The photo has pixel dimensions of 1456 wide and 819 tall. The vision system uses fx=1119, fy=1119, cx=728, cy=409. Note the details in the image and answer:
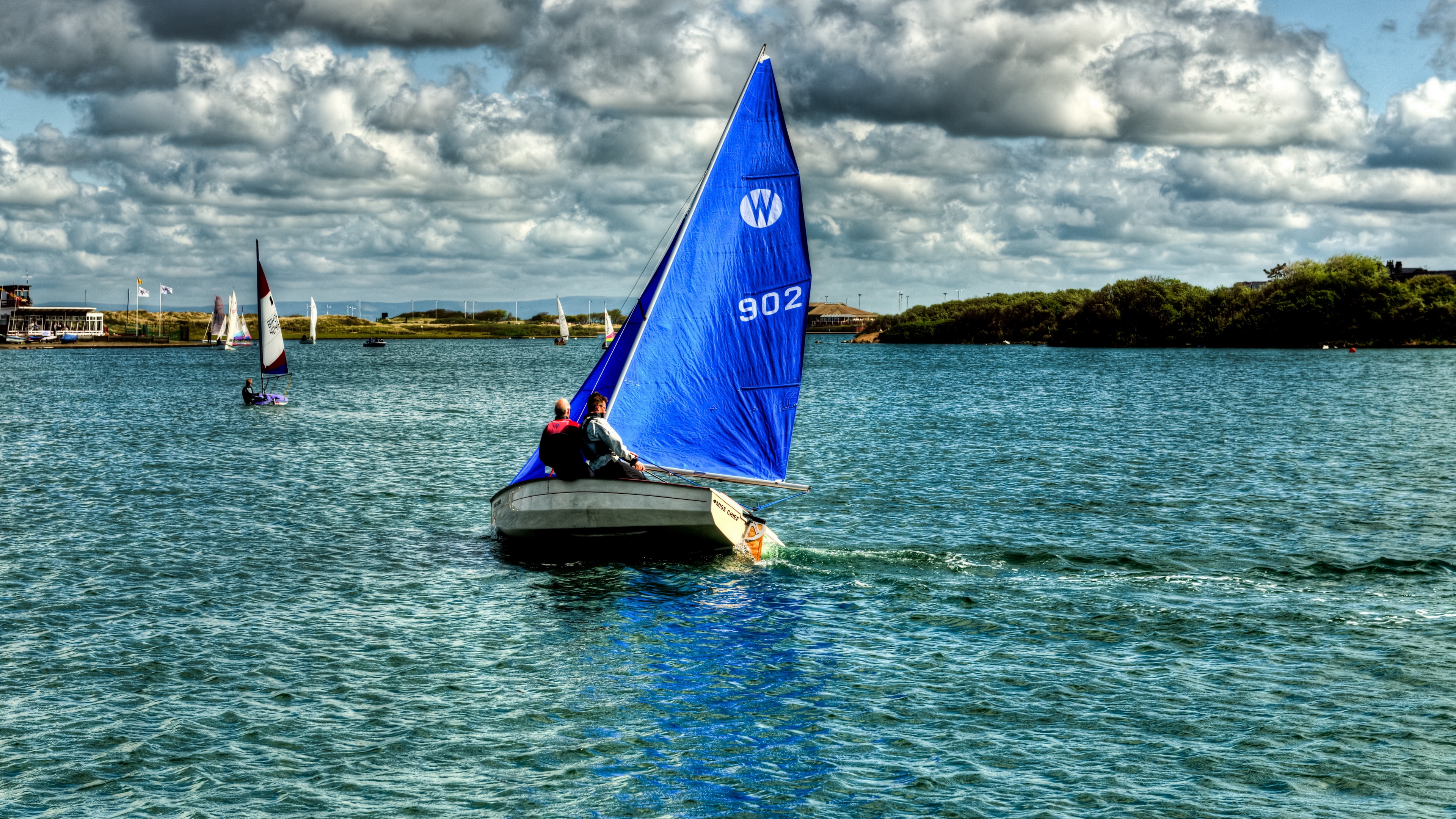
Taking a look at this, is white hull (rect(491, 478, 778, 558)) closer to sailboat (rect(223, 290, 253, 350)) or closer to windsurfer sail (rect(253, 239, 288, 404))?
windsurfer sail (rect(253, 239, 288, 404))

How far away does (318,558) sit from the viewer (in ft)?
88.4

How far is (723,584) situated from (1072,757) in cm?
1013

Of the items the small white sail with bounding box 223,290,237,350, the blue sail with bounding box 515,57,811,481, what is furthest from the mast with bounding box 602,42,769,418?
the small white sail with bounding box 223,290,237,350

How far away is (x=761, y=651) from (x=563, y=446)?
22.5 ft

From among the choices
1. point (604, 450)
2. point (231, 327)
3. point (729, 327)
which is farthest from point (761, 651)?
point (231, 327)

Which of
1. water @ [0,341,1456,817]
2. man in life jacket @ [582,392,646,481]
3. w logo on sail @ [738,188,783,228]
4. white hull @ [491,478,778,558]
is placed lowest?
water @ [0,341,1456,817]

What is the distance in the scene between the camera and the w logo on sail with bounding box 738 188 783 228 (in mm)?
23938

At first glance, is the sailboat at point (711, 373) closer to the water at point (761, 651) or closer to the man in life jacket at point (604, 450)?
the man in life jacket at point (604, 450)

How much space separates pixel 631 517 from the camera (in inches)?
923

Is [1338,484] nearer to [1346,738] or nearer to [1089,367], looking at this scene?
[1346,738]


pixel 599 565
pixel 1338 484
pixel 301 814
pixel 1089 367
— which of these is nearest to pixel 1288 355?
pixel 1089 367

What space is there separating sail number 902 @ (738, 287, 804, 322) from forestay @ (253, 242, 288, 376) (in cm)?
5587

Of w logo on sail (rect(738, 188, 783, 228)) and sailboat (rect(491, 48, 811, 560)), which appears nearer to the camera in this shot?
sailboat (rect(491, 48, 811, 560))

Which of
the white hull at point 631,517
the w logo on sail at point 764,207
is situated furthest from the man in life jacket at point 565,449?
the w logo on sail at point 764,207
